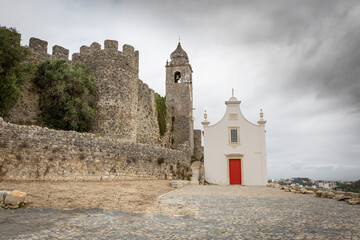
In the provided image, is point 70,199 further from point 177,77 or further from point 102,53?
point 177,77

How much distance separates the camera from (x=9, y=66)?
1372 cm

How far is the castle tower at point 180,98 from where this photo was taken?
31.8 metres

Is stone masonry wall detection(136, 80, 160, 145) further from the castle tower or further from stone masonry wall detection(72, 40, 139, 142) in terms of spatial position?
the castle tower

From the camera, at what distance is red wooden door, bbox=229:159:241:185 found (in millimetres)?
21188

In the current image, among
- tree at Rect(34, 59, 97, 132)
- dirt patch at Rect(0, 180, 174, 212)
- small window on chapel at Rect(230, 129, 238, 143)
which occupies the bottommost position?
dirt patch at Rect(0, 180, 174, 212)

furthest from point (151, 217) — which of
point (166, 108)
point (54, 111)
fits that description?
point (166, 108)

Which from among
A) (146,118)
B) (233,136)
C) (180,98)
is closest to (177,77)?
(180,98)

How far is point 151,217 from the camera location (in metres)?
6.62

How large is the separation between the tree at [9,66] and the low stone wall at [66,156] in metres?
2.90

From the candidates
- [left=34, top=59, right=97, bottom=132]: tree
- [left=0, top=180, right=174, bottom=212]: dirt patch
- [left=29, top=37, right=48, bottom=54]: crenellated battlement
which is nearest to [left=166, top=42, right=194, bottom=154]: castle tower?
[left=34, top=59, right=97, bottom=132]: tree

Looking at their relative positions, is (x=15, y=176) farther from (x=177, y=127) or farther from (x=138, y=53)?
(x=177, y=127)

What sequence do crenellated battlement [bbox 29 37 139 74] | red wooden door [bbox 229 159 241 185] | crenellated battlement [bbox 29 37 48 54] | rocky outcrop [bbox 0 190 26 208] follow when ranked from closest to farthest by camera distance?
rocky outcrop [bbox 0 190 26 208], crenellated battlement [bbox 29 37 48 54], crenellated battlement [bbox 29 37 139 74], red wooden door [bbox 229 159 241 185]

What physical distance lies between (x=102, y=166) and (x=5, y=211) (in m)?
7.68

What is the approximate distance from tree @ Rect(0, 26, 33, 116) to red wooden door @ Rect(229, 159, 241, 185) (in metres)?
15.7
